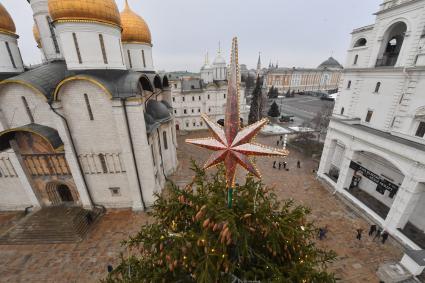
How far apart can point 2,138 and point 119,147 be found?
728cm

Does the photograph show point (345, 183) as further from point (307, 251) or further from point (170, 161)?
point (170, 161)

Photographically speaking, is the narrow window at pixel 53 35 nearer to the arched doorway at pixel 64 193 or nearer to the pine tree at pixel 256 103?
the arched doorway at pixel 64 193

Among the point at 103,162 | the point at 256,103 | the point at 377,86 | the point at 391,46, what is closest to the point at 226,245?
the point at 103,162

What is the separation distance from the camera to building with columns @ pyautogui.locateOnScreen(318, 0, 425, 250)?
12219mm

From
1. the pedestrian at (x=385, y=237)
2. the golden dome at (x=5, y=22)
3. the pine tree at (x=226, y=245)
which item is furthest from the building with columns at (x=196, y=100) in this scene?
the pine tree at (x=226, y=245)

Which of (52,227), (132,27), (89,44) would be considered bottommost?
(52,227)

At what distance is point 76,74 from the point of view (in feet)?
44.3

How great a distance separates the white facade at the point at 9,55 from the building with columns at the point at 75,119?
0.26ft

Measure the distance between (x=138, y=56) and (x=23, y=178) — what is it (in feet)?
48.6

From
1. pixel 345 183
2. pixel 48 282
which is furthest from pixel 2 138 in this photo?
pixel 345 183

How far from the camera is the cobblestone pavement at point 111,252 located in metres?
11.3

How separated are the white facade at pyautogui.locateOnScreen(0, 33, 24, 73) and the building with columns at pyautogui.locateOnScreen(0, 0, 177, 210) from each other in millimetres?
78

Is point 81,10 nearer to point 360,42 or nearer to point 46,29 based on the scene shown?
point 46,29

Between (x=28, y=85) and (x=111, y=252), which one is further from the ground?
(x=28, y=85)
